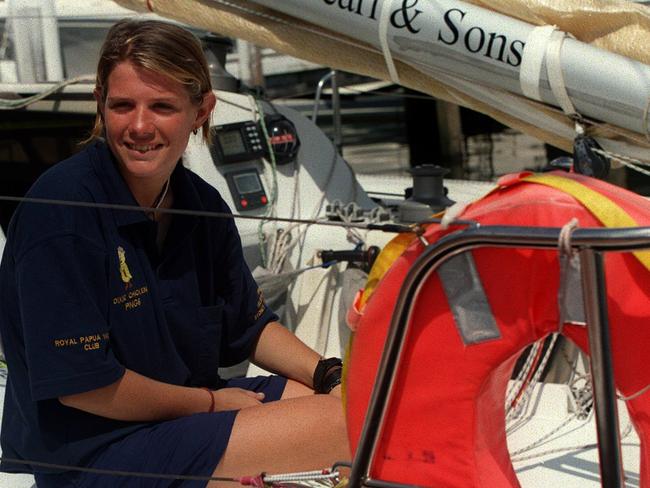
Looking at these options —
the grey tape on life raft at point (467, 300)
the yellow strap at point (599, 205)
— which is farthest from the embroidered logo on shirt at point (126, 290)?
the yellow strap at point (599, 205)

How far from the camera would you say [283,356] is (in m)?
2.00

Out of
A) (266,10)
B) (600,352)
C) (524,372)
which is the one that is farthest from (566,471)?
(266,10)

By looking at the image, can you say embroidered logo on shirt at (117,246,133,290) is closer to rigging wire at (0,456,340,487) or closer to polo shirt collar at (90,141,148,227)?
Result: polo shirt collar at (90,141,148,227)

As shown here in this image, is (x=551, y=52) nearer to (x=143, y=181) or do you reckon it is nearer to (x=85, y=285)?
(x=143, y=181)

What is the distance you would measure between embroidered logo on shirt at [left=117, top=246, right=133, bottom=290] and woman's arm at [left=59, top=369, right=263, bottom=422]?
0.46ft

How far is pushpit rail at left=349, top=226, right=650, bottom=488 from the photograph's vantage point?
125cm

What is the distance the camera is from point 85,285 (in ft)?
5.02

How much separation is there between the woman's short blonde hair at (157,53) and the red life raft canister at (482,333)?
20.2 inches

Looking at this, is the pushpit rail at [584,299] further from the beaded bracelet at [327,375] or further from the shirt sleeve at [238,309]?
the shirt sleeve at [238,309]

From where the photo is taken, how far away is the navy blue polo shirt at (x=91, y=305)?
4.95ft

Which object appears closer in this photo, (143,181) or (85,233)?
(85,233)

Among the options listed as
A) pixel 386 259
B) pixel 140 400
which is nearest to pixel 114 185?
pixel 140 400

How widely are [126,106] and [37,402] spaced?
1.63ft

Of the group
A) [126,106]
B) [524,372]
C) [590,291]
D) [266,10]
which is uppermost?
[266,10]
